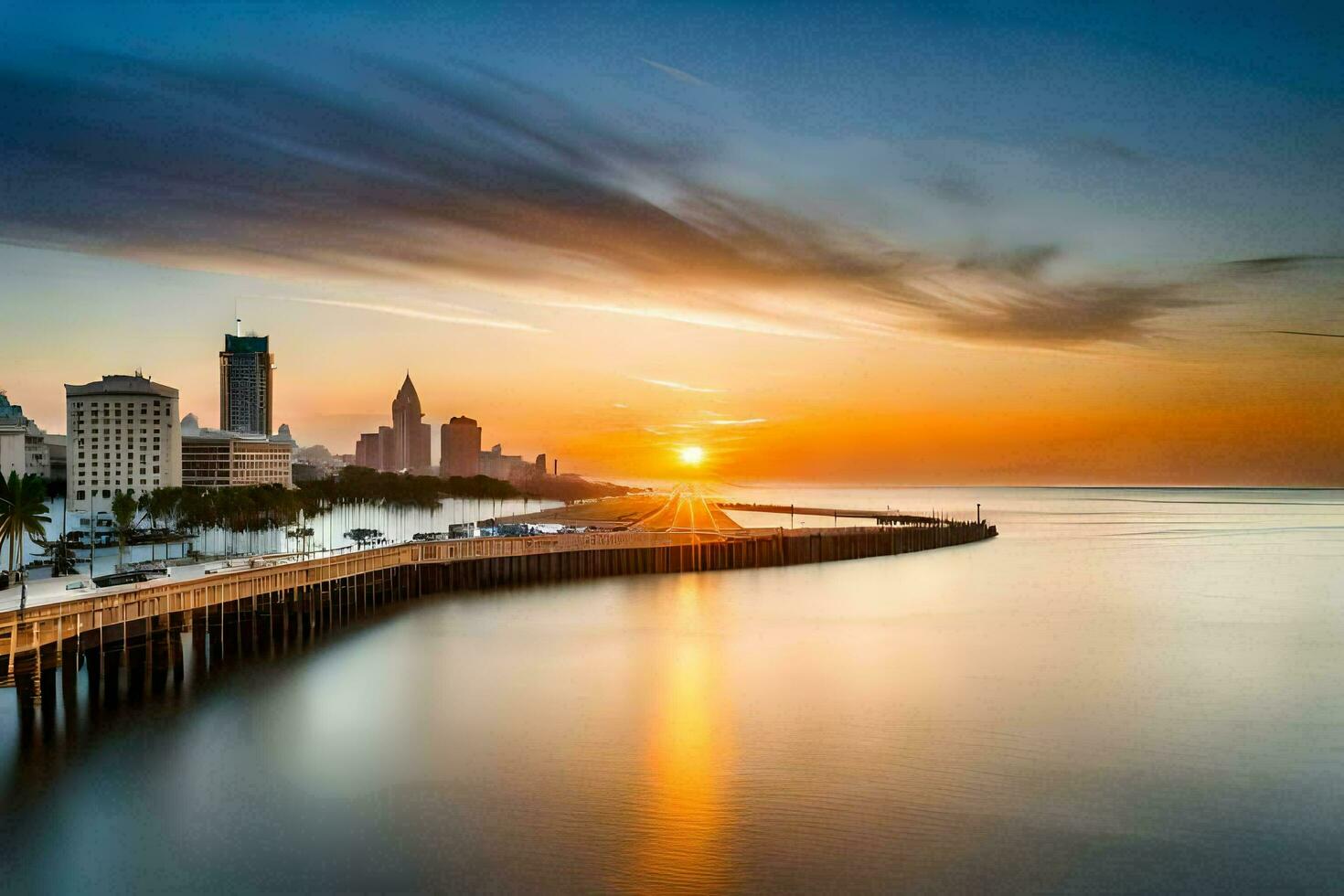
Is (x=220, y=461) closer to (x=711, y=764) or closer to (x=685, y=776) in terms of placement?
(x=711, y=764)

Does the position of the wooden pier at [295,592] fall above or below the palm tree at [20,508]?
below

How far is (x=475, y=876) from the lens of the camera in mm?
18109

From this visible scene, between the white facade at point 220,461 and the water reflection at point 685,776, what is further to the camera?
the white facade at point 220,461

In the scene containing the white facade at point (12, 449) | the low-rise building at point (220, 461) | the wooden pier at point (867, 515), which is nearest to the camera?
the white facade at point (12, 449)

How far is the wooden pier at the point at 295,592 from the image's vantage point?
28.0 metres

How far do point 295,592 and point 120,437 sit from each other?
112777mm

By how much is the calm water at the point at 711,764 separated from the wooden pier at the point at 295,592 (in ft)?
7.37

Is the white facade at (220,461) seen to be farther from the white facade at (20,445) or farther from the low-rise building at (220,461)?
the white facade at (20,445)

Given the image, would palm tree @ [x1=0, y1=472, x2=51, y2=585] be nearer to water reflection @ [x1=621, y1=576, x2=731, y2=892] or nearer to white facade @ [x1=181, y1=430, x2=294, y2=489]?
water reflection @ [x1=621, y1=576, x2=731, y2=892]

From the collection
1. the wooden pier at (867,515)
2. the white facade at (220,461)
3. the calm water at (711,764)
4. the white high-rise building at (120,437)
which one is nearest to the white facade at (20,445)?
the white high-rise building at (120,437)

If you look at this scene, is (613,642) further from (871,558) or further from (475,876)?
(871,558)

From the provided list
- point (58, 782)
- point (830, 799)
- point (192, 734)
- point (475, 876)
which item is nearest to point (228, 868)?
point (475, 876)

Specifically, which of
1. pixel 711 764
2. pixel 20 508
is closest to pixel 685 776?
pixel 711 764

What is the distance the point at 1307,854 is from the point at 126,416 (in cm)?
14956
